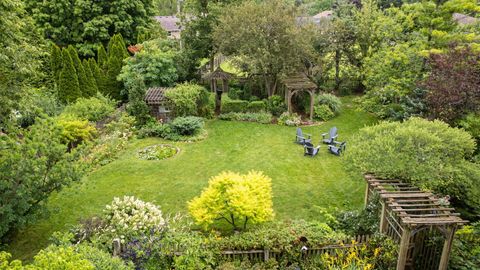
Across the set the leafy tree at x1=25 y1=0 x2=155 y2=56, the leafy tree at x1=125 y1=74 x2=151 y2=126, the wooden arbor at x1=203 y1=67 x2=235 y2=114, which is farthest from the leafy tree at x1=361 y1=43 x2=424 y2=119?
the leafy tree at x1=25 y1=0 x2=155 y2=56

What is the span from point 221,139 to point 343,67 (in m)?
11.1

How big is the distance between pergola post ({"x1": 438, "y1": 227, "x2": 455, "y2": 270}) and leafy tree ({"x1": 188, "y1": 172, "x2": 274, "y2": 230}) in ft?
13.4

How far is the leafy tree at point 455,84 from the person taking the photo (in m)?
12.7

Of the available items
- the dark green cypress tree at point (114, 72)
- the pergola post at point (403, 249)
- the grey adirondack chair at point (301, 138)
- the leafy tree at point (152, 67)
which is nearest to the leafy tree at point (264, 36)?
the leafy tree at point (152, 67)

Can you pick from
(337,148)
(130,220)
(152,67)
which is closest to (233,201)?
(130,220)

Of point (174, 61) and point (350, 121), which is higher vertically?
point (174, 61)

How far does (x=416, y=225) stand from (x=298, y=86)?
12704 mm

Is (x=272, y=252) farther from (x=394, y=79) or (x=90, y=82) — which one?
(x=90, y=82)

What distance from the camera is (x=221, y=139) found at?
57.1 ft

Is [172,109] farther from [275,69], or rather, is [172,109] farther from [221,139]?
[275,69]

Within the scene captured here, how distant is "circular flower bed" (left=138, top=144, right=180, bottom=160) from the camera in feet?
50.1

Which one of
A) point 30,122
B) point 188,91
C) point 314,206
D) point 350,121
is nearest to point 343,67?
point 350,121

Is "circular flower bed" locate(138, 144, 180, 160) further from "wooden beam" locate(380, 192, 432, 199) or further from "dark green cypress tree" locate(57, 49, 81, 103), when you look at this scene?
"wooden beam" locate(380, 192, 432, 199)

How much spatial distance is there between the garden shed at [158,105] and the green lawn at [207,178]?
2.27 meters
